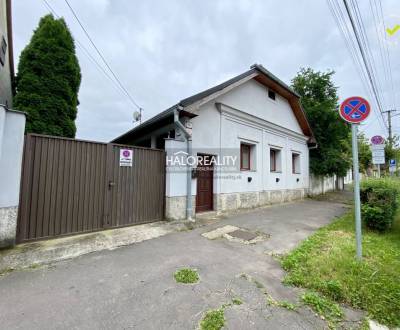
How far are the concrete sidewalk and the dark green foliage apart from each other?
16.8ft

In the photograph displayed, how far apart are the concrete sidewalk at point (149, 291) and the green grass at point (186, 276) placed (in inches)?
3.5

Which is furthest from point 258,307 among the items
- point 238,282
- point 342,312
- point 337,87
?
point 337,87

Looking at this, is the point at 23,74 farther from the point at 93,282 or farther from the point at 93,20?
the point at 93,282

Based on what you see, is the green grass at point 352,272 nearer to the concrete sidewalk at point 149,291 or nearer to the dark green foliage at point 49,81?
the concrete sidewalk at point 149,291

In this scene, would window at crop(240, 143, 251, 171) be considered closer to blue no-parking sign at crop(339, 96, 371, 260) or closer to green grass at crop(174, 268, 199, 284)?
blue no-parking sign at crop(339, 96, 371, 260)

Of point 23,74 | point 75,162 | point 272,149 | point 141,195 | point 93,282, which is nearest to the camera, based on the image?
point 93,282

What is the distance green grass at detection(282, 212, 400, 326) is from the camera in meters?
2.18

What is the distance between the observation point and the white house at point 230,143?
5773 mm

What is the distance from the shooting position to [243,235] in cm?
468

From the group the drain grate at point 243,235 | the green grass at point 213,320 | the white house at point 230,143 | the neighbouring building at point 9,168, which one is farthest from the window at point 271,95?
the green grass at point 213,320

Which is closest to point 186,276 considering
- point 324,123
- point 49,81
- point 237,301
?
point 237,301

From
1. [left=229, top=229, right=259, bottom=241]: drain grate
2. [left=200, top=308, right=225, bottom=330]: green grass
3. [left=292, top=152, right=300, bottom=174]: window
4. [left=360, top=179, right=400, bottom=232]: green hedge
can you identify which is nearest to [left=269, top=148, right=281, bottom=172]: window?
[left=292, top=152, right=300, bottom=174]: window

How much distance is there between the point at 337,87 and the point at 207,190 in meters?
12.6

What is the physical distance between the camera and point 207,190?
22.5ft
